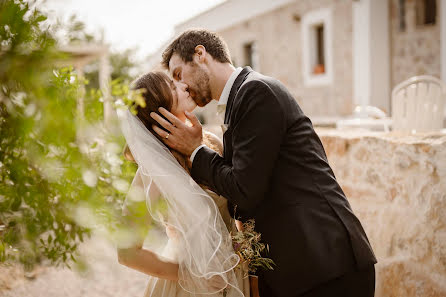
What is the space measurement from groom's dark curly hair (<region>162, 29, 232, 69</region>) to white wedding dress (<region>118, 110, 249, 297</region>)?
1.70ft

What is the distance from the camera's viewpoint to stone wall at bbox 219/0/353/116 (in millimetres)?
10047

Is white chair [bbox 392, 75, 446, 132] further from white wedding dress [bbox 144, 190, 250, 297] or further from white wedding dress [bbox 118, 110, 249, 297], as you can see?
white wedding dress [bbox 118, 110, 249, 297]

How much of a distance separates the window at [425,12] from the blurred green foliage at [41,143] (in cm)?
968

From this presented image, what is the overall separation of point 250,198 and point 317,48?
10.9 meters

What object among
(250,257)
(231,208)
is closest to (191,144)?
(231,208)

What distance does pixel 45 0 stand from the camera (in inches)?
37.6

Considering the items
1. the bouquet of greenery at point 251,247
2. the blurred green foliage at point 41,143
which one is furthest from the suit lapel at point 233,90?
the blurred green foliage at point 41,143

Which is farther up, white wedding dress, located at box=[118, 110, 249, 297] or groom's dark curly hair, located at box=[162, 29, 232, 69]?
groom's dark curly hair, located at box=[162, 29, 232, 69]

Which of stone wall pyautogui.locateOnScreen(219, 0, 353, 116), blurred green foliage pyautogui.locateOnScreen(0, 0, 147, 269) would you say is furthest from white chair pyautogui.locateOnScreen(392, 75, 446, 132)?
stone wall pyautogui.locateOnScreen(219, 0, 353, 116)

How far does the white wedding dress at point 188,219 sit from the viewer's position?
5.93ft

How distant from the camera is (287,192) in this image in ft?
5.62

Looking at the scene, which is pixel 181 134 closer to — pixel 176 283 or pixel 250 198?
pixel 250 198

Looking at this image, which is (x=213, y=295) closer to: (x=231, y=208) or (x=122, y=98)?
(x=231, y=208)

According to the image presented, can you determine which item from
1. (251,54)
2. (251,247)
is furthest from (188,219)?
(251,54)
